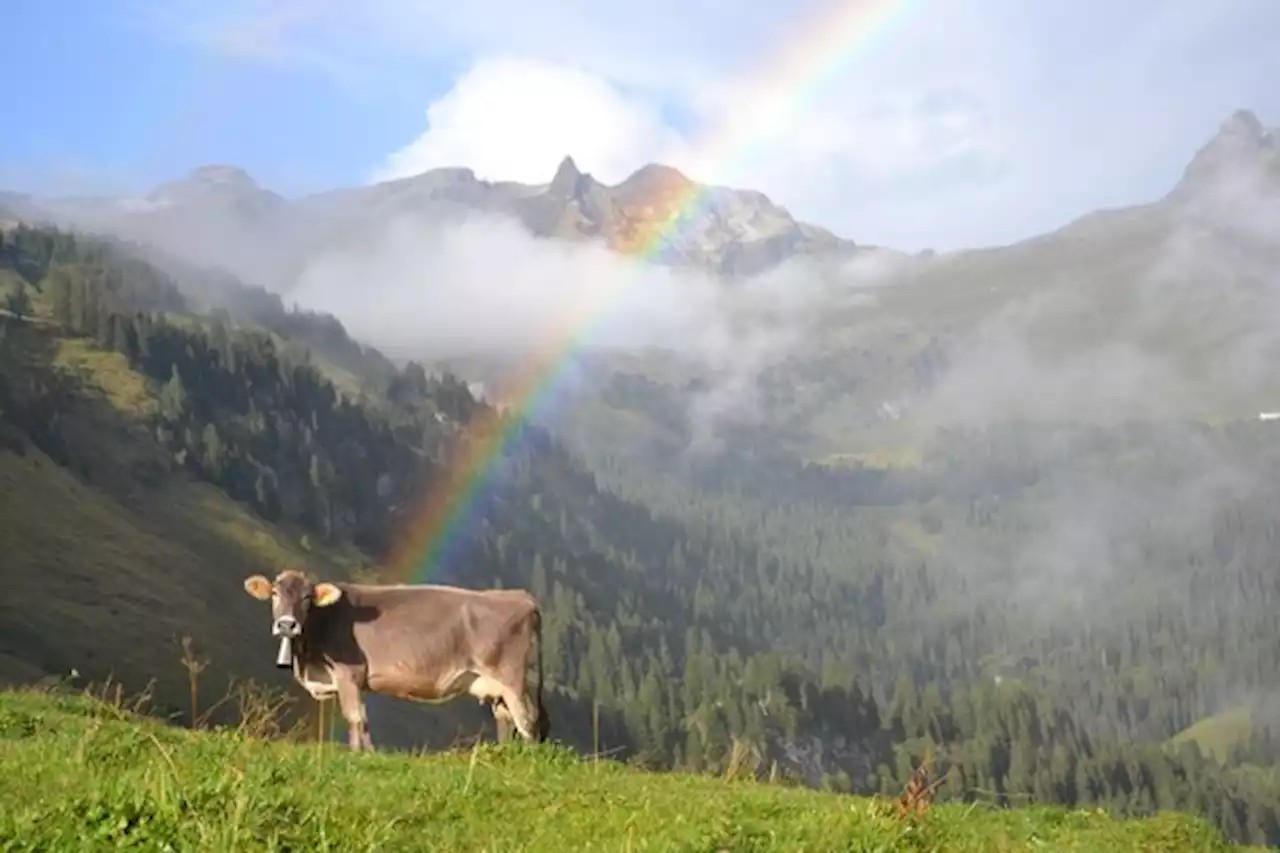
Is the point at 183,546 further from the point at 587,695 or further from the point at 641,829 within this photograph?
the point at 641,829

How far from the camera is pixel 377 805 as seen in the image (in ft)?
28.9

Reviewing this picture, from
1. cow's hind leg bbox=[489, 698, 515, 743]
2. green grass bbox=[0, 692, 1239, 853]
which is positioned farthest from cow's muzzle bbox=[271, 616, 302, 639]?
green grass bbox=[0, 692, 1239, 853]

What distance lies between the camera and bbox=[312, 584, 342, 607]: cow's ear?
65.3 ft

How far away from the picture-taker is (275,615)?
19266 millimetres

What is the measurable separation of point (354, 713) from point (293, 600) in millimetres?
2167

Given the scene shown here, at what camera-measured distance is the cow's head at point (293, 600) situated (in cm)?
1905

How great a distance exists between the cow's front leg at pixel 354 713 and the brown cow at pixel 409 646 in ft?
0.07

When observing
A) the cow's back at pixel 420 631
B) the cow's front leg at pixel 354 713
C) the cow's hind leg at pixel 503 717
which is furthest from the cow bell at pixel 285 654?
the cow's hind leg at pixel 503 717

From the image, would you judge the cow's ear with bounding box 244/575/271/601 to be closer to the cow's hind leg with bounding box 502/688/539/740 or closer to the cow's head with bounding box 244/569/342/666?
the cow's head with bounding box 244/569/342/666

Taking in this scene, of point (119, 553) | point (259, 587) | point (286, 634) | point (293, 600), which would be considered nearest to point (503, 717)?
point (286, 634)

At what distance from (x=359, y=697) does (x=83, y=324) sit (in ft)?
606

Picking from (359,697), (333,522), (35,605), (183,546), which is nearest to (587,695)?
(333,522)

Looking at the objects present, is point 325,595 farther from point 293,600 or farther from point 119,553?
point 119,553

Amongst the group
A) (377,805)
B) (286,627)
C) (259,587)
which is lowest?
(286,627)
